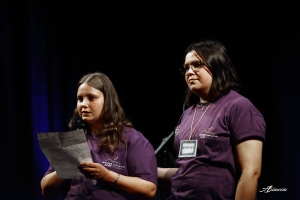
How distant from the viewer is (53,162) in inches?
70.6

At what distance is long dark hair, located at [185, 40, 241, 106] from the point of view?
1.91 m

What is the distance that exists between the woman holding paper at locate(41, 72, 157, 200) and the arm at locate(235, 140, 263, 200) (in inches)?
17.4

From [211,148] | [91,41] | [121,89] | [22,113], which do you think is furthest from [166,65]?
[211,148]

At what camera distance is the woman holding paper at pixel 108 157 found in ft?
5.95

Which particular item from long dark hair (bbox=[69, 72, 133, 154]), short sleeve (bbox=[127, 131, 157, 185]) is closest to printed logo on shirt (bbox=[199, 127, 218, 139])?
short sleeve (bbox=[127, 131, 157, 185])

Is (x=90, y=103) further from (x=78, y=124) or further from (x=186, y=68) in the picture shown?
(x=186, y=68)

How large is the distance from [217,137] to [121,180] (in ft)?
1.60

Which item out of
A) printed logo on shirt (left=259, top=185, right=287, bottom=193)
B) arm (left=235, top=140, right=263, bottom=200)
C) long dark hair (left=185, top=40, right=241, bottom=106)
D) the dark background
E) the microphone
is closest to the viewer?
arm (left=235, top=140, right=263, bottom=200)

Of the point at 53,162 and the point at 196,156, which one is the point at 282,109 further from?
the point at 53,162

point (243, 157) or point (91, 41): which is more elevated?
point (91, 41)

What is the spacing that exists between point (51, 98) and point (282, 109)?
2.32m

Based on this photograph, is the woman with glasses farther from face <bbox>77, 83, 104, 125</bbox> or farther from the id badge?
face <bbox>77, 83, 104, 125</bbox>

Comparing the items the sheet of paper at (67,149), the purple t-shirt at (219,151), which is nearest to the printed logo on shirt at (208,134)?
the purple t-shirt at (219,151)

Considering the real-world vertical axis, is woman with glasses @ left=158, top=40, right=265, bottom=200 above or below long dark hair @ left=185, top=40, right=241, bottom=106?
below
